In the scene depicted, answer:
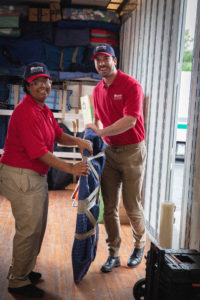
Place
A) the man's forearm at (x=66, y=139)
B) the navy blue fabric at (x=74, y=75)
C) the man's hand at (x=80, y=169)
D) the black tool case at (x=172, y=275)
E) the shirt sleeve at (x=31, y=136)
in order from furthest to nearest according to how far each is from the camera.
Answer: the navy blue fabric at (x=74, y=75) < the man's forearm at (x=66, y=139) < the man's hand at (x=80, y=169) < the shirt sleeve at (x=31, y=136) < the black tool case at (x=172, y=275)

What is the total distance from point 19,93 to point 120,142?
3.51m

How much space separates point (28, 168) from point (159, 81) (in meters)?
1.91

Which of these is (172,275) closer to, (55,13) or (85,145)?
(85,145)

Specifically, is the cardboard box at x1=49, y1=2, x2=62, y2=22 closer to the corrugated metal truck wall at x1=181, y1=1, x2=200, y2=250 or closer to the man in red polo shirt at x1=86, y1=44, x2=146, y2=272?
the man in red polo shirt at x1=86, y1=44, x2=146, y2=272

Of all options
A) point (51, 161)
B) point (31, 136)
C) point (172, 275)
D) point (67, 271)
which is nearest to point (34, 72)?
point (31, 136)

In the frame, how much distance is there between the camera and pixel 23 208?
2.37m

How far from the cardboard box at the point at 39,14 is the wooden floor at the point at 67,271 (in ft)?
12.5

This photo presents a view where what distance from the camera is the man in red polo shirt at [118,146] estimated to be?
2797mm

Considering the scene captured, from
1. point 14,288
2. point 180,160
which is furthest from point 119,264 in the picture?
point 180,160

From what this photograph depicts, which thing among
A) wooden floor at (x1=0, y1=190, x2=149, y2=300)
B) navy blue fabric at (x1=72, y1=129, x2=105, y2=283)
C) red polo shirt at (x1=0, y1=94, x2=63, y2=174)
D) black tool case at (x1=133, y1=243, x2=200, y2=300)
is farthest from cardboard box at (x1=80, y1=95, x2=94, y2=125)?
black tool case at (x1=133, y1=243, x2=200, y2=300)

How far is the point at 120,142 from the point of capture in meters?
2.92

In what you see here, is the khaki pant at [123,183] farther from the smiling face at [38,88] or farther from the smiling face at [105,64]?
the smiling face at [38,88]

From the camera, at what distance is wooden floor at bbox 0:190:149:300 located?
2.51 metres

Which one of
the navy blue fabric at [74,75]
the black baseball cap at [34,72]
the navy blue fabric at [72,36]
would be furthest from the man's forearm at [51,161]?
the navy blue fabric at [72,36]
